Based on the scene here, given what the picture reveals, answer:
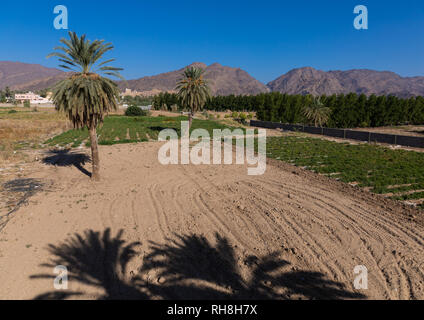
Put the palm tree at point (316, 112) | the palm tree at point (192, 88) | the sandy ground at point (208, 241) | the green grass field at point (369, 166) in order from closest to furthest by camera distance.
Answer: the sandy ground at point (208, 241)
the green grass field at point (369, 166)
the palm tree at point (192, 88)
the palm tree at point (316, 112)

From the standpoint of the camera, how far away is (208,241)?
8.58 meters

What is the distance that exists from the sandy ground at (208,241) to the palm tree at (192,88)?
2147cm

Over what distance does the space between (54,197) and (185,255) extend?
8417 millimetres

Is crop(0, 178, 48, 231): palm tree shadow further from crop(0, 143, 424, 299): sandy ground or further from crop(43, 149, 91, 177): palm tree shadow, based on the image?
crop(43, 149, 91, 177): palm tree shadow

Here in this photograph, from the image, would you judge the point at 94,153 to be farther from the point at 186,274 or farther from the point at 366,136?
the point at 366,136

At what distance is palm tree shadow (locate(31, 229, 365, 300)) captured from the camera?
6125 mm

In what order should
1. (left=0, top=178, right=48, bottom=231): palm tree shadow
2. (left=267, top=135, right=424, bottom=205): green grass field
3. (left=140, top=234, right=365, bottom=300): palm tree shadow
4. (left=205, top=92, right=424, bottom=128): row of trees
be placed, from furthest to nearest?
(left=205, top=92, right=424, bottom=128): row of trees < (left=267, top=135, right=424, bottom=205): green grass field < (left=0, top=178, right=48, bottom=231): palm tree shadow < (left=140, top=234, right=365, bottom=300): palm tree shadow

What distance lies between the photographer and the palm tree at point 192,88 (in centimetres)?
3378

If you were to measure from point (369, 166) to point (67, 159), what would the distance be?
22.9 metres

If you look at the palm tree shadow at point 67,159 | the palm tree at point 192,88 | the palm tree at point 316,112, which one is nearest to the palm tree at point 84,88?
the palm tree shadow at point 67,159

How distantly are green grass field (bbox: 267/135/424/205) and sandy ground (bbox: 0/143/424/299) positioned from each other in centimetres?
172

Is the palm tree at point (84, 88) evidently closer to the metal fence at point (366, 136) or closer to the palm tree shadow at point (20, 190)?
the palm tree shadow at point (20, 190)

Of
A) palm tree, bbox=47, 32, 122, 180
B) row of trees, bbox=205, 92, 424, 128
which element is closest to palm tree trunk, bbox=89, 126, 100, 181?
palm tree, bbox=47, 32, 122, 180
